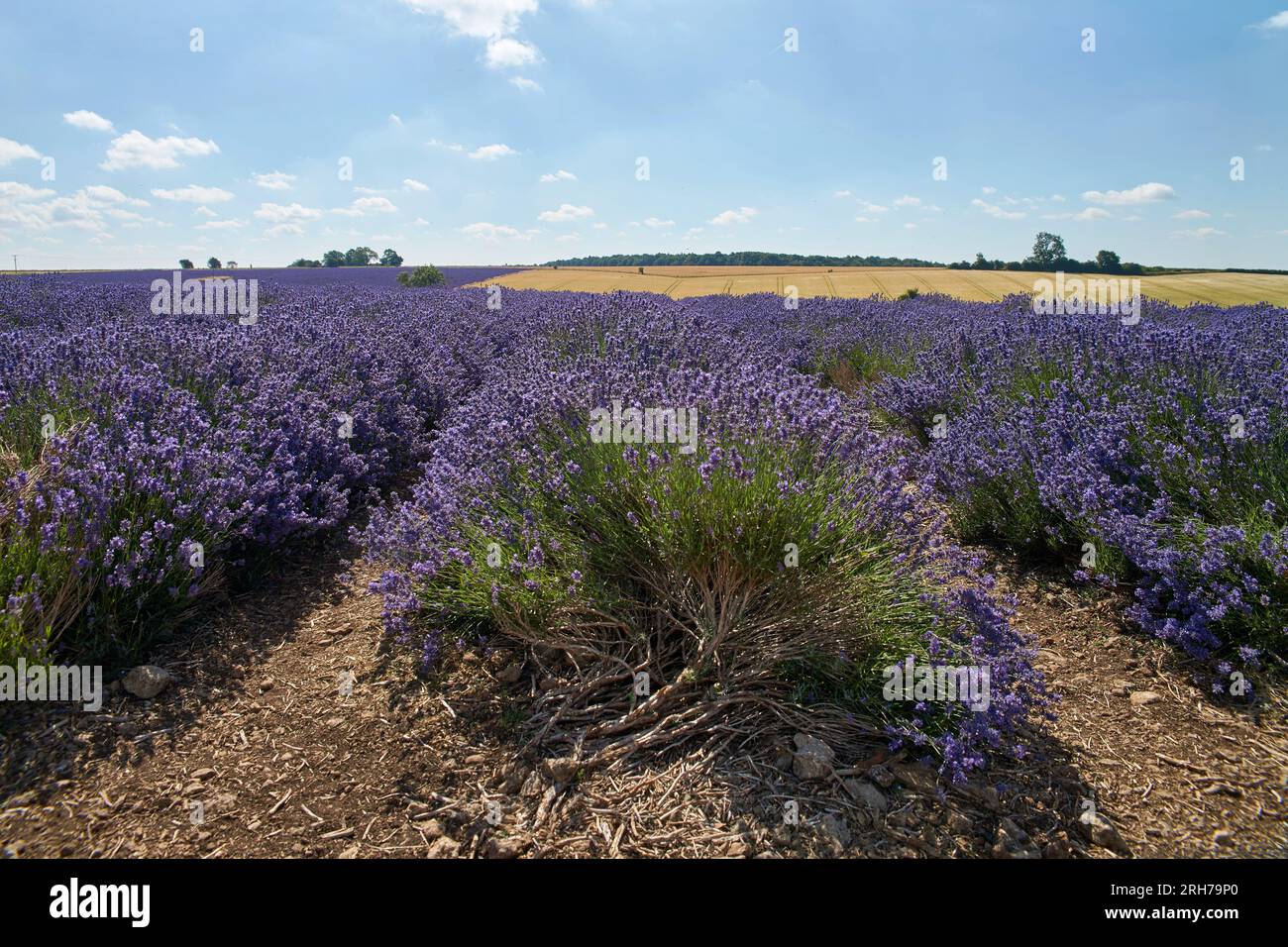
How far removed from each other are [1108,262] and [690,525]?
128 ft

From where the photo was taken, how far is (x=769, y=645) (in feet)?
8.30

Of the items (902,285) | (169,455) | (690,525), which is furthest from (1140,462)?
(902,285)

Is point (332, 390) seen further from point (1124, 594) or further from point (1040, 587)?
point (1124, 594)

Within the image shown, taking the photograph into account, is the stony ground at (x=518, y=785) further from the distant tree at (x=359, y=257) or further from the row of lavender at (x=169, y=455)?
the distant tree at (x=359, y=257)

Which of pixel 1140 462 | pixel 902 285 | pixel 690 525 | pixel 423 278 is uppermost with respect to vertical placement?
pixel 902 285

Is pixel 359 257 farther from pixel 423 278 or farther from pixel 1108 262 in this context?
pixel 1108 262

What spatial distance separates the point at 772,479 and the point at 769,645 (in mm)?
614

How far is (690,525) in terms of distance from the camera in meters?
2.41

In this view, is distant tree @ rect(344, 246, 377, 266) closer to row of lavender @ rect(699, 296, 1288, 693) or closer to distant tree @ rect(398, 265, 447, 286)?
distant tree @ rect(398, 265, 447, 286)

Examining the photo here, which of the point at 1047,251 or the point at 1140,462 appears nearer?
the point at 1140,462

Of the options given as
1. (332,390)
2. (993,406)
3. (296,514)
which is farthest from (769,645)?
(332,390)

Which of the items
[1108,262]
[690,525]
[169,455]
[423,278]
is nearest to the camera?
[690,525]

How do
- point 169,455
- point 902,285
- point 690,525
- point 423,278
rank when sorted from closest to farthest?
point 690,525
point 169,455
point 423,278
point 902,285

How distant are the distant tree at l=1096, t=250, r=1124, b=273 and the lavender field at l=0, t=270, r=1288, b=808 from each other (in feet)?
112
